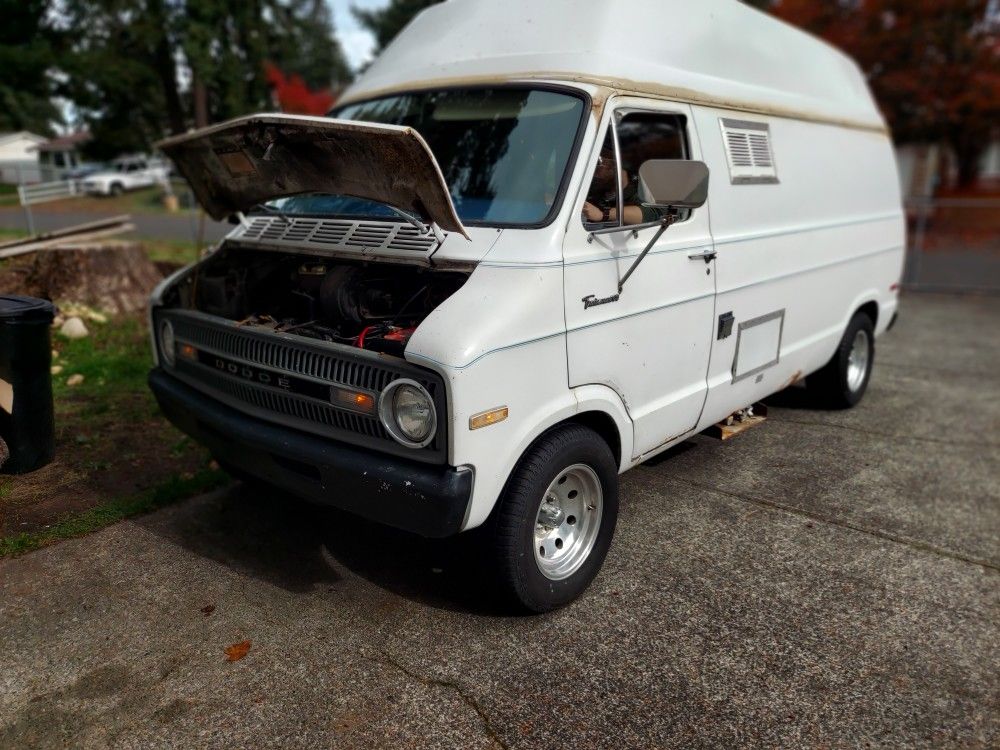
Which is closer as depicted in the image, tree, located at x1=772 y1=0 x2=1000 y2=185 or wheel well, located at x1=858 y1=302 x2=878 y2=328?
wheel well, located at x1=858 y1=302 x2=878 y2=328

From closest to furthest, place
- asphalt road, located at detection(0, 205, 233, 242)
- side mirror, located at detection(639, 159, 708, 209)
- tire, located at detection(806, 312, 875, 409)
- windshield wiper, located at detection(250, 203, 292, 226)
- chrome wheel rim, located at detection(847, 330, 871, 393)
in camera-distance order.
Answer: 1. side mirror, located at detection(639, 159, 708, 209)
2. windshield wiper, located at detection(250, 203, 292, 226)
3. tire, located at detection(806, 312, 875, 409)
4. chrome wheel rim, located at detection(847, 330, 871, 393)
5. asphalt road, located at detection(0, 205, 233, 242)

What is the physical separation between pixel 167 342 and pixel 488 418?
2200 millimetres

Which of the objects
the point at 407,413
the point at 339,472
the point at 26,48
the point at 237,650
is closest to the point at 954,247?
the point at 407,413

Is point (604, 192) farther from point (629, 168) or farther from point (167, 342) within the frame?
point (167, 342)

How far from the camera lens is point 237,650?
3.33 meters

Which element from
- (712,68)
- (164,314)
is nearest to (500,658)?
(164,314)

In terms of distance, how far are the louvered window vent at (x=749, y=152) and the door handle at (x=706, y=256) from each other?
1.87 ft

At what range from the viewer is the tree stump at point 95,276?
26.0 feet

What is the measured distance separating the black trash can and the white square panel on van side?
3.82 metres

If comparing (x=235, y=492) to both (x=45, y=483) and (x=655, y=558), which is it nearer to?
(x=45, y=483)

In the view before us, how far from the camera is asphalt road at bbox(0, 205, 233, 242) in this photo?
12151 millimetres

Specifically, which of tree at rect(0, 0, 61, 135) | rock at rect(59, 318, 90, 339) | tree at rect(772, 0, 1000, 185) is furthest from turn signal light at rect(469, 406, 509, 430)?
tree at rect(0, 0, 61, 135)

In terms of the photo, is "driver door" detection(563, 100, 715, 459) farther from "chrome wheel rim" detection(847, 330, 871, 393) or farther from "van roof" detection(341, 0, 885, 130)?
"chrome wheel rim" detection(847, 330, 871, 393)

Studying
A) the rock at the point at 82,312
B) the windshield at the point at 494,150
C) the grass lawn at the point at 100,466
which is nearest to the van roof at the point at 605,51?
the windshield at the point at 494,150
